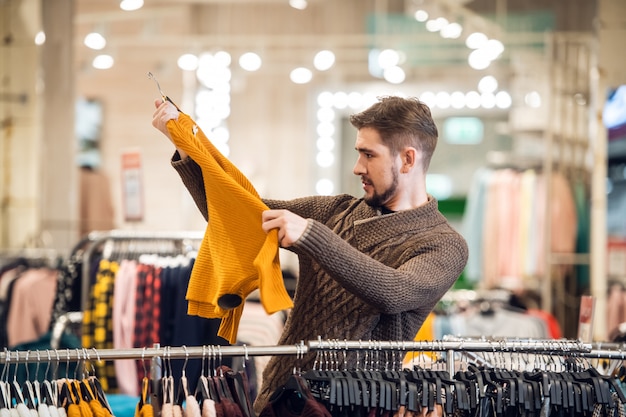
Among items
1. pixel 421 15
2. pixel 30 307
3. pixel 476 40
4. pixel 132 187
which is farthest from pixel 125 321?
pixel 421 15

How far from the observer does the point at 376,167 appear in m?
2.73

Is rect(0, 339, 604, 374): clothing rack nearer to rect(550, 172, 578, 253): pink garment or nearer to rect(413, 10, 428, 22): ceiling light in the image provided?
rect(550, 172, 578, 253): pink garment

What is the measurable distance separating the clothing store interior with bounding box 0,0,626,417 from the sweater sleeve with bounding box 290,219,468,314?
0.42 feet

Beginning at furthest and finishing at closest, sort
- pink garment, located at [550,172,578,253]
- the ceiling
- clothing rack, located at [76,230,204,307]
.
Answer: the ceiling → pink garment, located at [550,172,578,253] → clothing rack, located at [76,230,204,307]

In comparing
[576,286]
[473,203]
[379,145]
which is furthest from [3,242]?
[379,145]

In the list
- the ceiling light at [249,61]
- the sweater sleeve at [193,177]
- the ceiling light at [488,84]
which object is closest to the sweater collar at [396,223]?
the sweater sleeve at [193,177]

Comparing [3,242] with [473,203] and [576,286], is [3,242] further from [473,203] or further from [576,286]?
[576,286]

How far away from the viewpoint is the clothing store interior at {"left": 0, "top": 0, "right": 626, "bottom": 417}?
14.2ft

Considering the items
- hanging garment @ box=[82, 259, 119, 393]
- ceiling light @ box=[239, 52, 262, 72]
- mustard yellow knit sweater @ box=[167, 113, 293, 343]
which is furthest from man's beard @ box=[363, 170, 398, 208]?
ceiling light @ box=[239, 52, 262, 72]

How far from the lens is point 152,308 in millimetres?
4465

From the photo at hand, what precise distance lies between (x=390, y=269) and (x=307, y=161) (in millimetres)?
7164

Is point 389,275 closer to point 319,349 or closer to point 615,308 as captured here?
point 319,349

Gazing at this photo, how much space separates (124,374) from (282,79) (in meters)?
5.53

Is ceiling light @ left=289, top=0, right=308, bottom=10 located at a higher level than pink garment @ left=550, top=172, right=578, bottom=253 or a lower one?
higher
